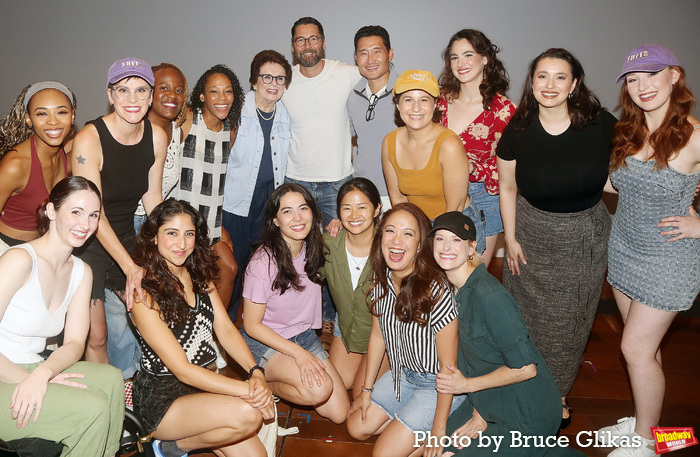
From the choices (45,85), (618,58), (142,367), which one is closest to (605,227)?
(142,367)

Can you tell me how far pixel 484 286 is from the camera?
2205 millimetres

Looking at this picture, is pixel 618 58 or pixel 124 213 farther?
pixel 618 58

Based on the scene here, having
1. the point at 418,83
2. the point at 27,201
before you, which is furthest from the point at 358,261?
the point at 27,201

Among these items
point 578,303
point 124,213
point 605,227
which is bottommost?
point 578,303

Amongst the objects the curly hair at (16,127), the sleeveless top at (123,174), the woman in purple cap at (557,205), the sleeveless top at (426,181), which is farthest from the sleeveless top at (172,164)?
the woman in purple cap at (557,205)

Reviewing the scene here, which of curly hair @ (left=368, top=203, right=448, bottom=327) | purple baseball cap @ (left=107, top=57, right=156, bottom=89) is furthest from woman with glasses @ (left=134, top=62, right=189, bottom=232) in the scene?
curly hair @ (left=368, top=203, right=448, bottom=327)

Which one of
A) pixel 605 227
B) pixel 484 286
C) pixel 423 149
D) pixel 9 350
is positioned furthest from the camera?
pixel 423 149

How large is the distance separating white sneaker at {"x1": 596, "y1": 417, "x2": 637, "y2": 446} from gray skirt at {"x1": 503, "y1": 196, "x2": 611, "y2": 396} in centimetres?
28

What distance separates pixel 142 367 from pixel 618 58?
17.3 feet

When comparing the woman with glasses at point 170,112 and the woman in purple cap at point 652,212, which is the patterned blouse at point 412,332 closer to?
the woman in purple cap at point 652,212

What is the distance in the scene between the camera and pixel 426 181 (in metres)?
2.88

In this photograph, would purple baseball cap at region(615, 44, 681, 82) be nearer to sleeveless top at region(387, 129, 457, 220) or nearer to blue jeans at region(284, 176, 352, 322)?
sleeveless top at region(387, 129, 457, 220)

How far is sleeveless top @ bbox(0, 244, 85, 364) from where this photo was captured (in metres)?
2.00

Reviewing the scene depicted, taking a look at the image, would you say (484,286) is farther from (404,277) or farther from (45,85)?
(45,85)
